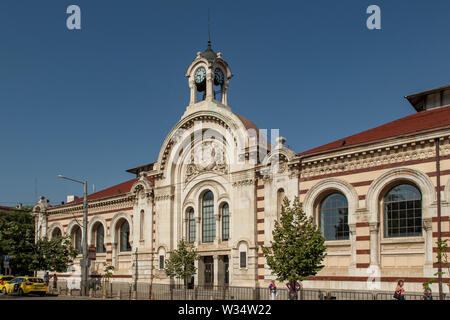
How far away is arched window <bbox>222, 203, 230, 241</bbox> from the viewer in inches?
1567

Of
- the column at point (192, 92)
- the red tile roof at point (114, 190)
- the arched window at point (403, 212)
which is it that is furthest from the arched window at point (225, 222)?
the red tile roof at point (114, 190)

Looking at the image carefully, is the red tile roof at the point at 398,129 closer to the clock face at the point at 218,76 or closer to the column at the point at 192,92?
the clock face at the point at 218,76

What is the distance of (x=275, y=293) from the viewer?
31.7m

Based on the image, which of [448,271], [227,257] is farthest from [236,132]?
[448,271]

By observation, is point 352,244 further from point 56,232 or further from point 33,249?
point 56,232

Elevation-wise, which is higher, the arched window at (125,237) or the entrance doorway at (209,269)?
the arched window at (125,237)

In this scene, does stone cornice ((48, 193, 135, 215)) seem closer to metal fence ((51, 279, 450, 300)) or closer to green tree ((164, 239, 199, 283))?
metal fence ((51, 279, 450, 300))

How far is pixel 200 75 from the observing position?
43.8 metres

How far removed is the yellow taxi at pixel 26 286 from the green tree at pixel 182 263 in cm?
961

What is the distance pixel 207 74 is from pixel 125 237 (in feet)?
58.8

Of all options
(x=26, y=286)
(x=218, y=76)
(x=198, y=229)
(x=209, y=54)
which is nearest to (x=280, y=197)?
(x=198, y=229)

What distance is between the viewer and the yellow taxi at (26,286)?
37.8 m

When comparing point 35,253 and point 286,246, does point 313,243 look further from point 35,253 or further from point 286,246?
point 35,253
